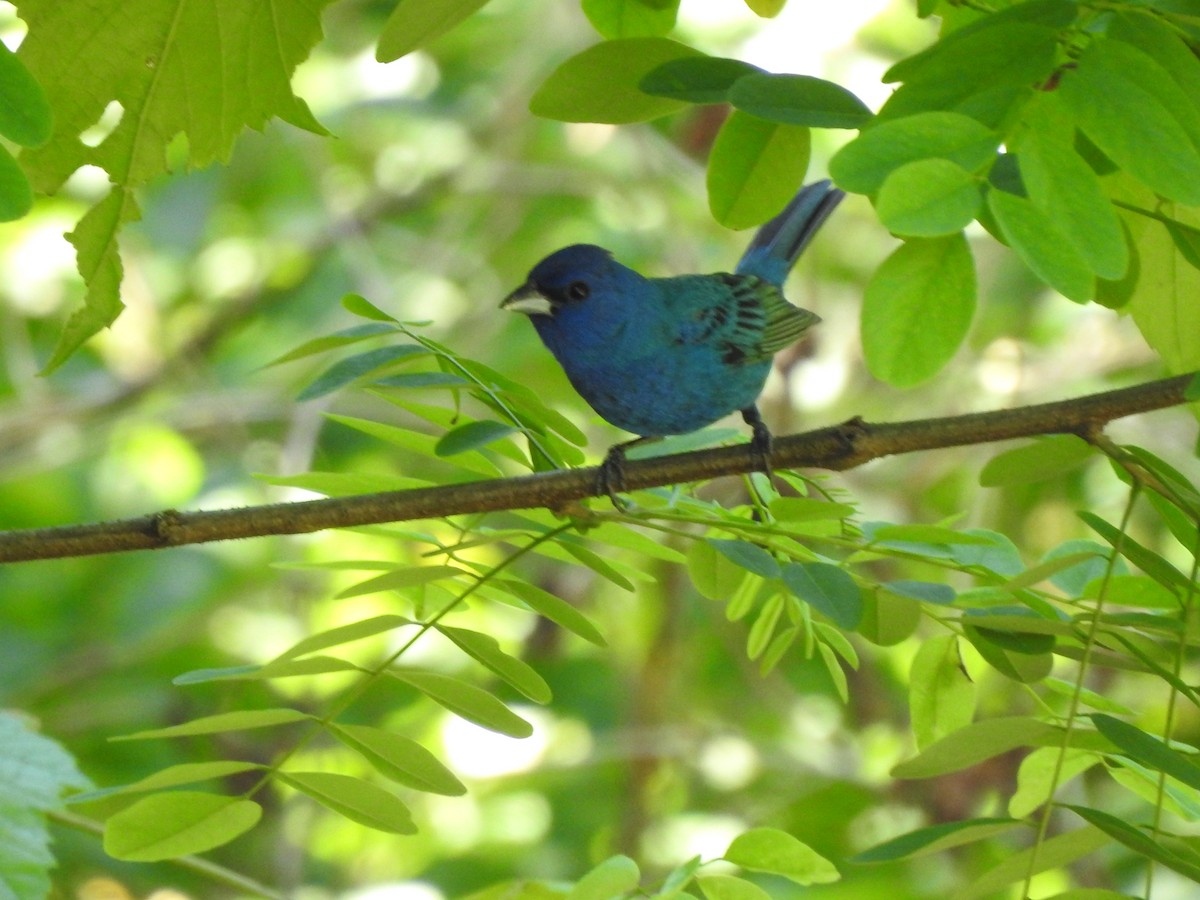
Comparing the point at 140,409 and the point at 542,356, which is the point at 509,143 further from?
the point at 140,409

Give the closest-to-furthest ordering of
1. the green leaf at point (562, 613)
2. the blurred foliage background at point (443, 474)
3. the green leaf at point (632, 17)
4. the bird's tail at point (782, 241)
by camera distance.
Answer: the green leaf at point (562, 613)
the green leaf at point (632, 17)
the bird's tail at point (782, 241)
the blurred foliage background at point (443, 474)

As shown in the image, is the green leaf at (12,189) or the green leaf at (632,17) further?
the green leaf at (632,17)

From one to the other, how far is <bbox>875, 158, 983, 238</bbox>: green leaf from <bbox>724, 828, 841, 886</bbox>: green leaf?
82 centimetres

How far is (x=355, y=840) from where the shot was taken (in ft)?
20.8

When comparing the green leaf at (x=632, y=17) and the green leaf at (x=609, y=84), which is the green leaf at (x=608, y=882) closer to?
the green leaf at (x=609, y=84)

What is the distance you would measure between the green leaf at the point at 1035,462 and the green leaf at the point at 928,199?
1.97ft

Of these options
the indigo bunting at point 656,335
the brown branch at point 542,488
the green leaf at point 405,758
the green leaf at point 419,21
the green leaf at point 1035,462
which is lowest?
the green leaf at point 405,758

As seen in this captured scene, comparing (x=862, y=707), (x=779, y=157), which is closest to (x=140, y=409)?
(x=862, y=707)

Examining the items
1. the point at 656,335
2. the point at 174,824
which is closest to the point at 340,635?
the point at 174,824

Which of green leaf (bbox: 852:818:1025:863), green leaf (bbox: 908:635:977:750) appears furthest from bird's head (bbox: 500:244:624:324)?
green leaf (bbox: 852:818:1025:863)

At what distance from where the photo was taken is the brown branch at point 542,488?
1.77 meters

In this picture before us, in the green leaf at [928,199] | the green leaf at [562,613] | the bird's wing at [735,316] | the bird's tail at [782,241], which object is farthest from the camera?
the bird's tail at [782,241]

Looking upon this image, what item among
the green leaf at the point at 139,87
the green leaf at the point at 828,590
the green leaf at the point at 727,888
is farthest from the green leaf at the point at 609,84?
the green leaf at the point at 727,888

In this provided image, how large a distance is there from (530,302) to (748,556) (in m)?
1.81
